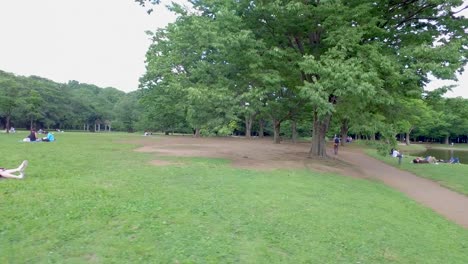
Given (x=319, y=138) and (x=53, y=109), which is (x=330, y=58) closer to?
(x=319, y=138)

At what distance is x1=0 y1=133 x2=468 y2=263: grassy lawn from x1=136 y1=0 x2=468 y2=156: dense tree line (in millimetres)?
5661

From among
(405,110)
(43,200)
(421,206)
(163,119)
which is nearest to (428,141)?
(163,119)

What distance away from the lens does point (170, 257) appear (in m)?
4.61

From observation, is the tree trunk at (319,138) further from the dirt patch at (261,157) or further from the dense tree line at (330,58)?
the dirt patch at (261,157)

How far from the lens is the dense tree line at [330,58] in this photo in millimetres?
13555

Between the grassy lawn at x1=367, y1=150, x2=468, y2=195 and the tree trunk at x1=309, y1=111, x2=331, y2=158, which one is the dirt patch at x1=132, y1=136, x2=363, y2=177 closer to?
the tree trunk at x1=309, y1=111, x2=331, y2=158

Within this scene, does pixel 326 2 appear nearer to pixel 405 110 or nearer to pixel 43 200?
pixel 405 110

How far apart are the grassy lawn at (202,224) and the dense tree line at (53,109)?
4375 centimetres

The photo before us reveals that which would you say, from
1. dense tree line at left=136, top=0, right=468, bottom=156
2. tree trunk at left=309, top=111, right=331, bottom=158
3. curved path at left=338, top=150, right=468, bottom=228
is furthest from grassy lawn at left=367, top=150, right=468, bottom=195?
tree trunk at left=309, top=111, right=331, bottom=158

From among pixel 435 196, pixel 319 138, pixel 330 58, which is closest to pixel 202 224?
pixel 435 196

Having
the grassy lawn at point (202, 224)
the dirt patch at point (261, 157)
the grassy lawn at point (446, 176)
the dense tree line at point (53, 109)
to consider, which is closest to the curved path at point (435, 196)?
the grassy lawn at point (446, 176)

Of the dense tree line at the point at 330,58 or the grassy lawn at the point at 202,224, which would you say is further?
the dense tree line at the point at 330,58

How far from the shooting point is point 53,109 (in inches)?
2712

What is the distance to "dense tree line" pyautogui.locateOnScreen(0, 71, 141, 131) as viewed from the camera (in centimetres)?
5362
